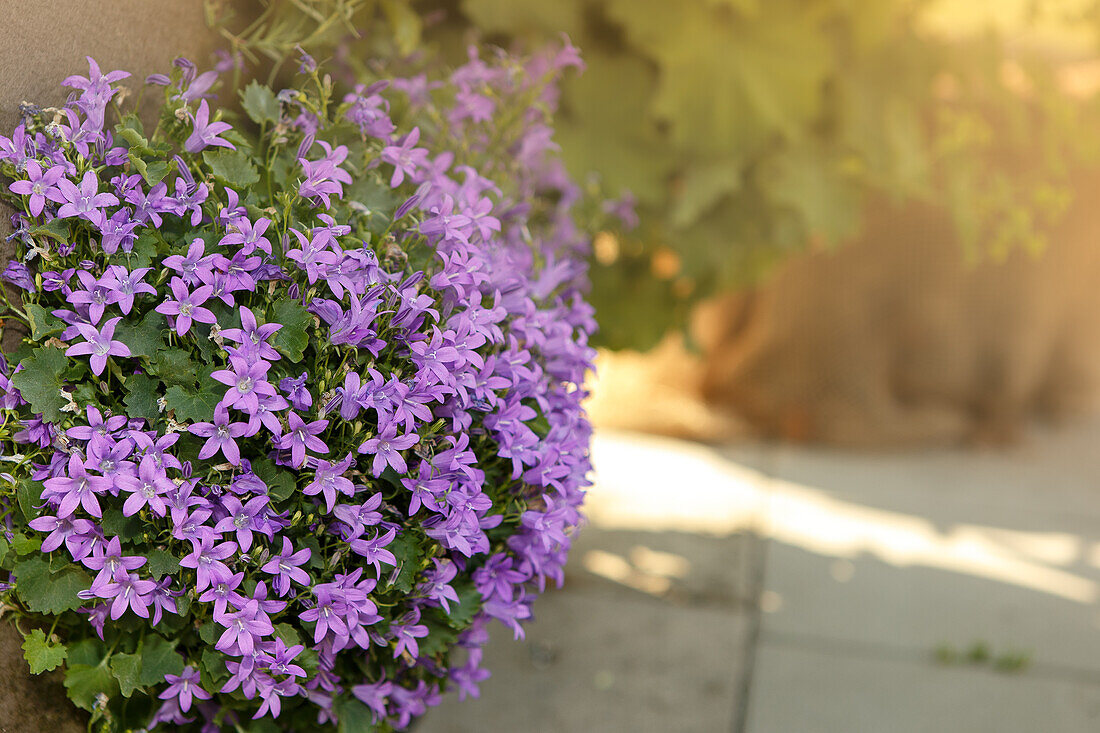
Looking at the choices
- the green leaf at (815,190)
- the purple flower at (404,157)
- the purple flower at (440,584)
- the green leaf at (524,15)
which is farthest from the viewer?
the green leaf at (815,190)

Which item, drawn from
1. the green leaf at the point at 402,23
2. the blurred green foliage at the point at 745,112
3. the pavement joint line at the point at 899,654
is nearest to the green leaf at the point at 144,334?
the green leaf at the point at 402,23

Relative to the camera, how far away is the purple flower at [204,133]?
1526 mm

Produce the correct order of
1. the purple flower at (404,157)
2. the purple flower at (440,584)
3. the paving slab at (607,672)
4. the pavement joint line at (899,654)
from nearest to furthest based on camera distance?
the purple flower at (440,584) → the purple flower at (404,157) → the paving slab at (607,672) → the pavement joint line at (899,654)

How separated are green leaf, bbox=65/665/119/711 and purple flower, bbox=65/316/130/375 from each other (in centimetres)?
51

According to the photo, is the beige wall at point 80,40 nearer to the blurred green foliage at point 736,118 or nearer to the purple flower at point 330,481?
the purple flower at point 330,481

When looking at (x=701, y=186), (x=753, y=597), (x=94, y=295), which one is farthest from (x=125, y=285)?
(x=753, y=597)

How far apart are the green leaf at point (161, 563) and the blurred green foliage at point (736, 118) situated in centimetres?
162

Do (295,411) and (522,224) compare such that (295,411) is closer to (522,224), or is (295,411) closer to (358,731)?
(358,731)

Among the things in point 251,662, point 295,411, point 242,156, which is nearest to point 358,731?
point 251,662

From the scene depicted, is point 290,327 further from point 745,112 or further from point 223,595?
point 745,112

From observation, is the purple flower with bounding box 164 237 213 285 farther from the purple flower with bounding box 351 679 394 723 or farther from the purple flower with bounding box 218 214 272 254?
the purple flower with bounding box 351 679 394 723

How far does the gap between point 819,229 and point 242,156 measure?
193 cm

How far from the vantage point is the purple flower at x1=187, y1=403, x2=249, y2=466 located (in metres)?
1.34

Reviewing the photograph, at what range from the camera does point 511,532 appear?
170cm
